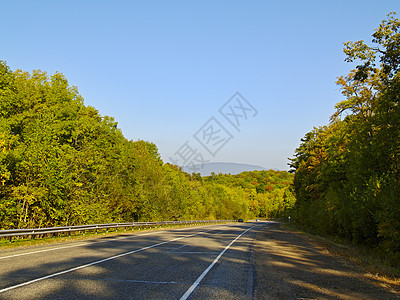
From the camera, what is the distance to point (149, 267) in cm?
1034

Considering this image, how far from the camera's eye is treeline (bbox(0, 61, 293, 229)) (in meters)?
23.2

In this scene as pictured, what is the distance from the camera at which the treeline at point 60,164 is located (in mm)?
23203

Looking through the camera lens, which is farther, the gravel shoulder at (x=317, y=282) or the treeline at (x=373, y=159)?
the treeline at (x=373, y=159)

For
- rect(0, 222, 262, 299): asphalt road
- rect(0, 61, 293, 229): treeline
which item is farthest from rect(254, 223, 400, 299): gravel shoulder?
Answer: rect(0, 61, 293, 229): treeline

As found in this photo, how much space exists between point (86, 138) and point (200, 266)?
2818 centimetres

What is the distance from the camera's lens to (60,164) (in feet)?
82.2

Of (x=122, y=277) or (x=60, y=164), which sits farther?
(x=60, y=164)

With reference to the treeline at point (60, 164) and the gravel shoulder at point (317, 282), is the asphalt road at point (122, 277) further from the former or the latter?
the treeline at point (60, 164)

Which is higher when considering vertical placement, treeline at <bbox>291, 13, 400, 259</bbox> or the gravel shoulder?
treeline at <bbox>291, 13, 400, 259</bbox>

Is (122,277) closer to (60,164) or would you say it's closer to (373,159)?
(373,159)

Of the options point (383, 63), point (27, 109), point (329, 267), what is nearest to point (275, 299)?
point (329, 267)

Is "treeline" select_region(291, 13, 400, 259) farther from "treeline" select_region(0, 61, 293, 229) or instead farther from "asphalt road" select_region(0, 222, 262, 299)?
"treeline" select_region(0, 61, 293, 229)

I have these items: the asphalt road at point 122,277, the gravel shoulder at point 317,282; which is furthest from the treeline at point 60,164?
the gravel shoulder at point 317,282

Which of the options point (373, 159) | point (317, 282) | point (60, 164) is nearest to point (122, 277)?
point (317, 282)
